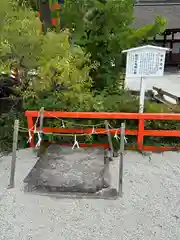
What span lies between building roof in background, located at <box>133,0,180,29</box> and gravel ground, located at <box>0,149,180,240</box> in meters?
13.4

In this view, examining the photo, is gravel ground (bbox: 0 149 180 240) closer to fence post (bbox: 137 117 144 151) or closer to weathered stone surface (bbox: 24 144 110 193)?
weathered stone surface (bbox: 24 144 110 193)

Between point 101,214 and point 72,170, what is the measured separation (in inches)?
38.3

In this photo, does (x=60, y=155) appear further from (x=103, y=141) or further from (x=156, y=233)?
(x=156, y=233)

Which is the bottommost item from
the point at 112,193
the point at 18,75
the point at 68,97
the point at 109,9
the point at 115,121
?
the point at 112,193

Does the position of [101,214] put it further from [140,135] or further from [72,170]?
[140,135]

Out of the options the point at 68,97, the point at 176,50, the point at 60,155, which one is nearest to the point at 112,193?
the point at 60,155

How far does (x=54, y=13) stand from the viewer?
21.7ft

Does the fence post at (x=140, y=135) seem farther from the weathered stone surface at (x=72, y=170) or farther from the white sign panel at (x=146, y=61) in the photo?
the white sign panel at (x=146, y=61)

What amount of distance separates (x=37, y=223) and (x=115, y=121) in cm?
244

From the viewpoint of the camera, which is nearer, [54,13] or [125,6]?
[125,6]

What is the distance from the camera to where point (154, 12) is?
1675 centimetres

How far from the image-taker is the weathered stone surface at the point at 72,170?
3.52 m

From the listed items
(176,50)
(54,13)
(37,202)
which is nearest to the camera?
(37,202)

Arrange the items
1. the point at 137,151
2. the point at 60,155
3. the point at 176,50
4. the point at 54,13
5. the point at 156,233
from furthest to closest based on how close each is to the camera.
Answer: the point at 176,50 < the point at 54,13 < the point at 137,151 < the point at 60,155 < the point at 156,233
